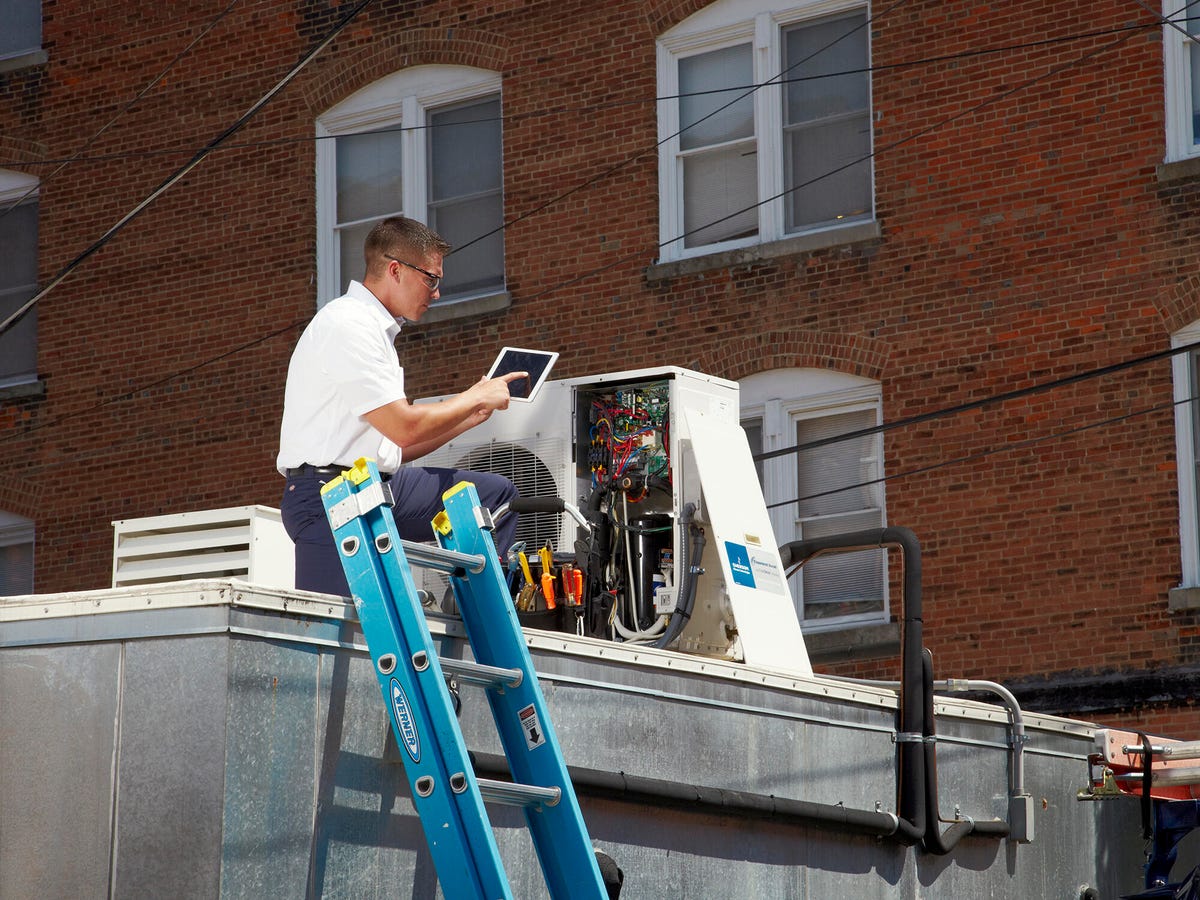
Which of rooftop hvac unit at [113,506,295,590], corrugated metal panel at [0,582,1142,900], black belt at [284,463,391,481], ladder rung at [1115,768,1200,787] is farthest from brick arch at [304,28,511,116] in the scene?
corrugated metal panel at [0,582,1142,900]

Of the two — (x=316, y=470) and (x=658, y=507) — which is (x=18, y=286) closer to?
(x=658, y=507)

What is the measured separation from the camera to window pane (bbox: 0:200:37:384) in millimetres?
20094

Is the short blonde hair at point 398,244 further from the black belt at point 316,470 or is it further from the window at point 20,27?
the window at point 20,27

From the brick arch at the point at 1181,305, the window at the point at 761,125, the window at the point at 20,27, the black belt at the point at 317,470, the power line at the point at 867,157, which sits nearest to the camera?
the black belt at the point at 317,470

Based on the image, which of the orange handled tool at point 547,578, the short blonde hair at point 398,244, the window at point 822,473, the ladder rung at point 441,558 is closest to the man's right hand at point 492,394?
the short blonde hair at point 398,244

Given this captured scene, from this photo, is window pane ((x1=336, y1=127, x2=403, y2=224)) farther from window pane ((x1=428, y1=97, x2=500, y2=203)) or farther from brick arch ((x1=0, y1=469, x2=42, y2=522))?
brick arch ((x1=0, y1=469, x2=42, y2=522))

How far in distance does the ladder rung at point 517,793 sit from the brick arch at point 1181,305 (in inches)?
403

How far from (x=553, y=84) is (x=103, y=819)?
43.1 ft

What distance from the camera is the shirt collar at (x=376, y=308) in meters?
6.45

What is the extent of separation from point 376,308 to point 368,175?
41.1 feet

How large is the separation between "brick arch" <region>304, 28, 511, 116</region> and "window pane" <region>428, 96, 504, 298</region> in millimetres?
439

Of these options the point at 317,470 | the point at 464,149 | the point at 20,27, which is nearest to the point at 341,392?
the point at 317,470

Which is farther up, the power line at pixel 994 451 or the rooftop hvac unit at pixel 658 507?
the power line at pixel 994 451

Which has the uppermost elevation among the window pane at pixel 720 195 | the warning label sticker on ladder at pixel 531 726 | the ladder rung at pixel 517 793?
the window pane at pixel 720 195
